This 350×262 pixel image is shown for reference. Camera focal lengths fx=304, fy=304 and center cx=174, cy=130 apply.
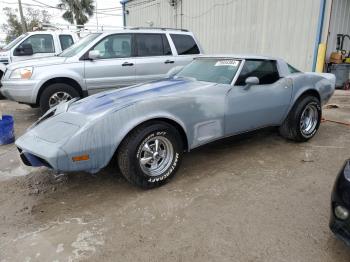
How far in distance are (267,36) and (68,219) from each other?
34.0 feet

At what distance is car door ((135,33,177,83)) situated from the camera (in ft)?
21.9

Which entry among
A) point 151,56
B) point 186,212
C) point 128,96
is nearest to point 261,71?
point 128,96

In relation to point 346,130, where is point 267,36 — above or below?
above

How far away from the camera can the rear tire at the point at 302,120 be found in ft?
15.3

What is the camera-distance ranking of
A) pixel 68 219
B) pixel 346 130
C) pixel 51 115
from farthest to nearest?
pixel 346 130 → pixel 51 115 → pixel 68 219

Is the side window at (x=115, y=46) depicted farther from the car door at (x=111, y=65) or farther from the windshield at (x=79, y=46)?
the windshield at (x=79, y=46)

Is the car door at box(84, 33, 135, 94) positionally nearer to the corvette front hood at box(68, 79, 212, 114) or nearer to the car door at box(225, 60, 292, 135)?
the corvette front hood at box(68, 79, 212, 114)

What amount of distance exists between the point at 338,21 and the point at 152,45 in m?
7.11

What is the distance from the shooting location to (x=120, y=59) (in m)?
6.48

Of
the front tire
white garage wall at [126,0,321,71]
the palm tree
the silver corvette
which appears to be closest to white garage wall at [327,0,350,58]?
white garage wall at [126,0,321,71]

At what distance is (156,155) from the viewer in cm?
336

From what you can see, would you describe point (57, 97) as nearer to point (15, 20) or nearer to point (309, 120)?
point (309, 120)

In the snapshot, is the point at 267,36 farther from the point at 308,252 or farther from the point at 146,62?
the point at 308,252

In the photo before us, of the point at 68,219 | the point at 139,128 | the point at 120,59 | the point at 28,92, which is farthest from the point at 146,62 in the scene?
the point at 68,219
